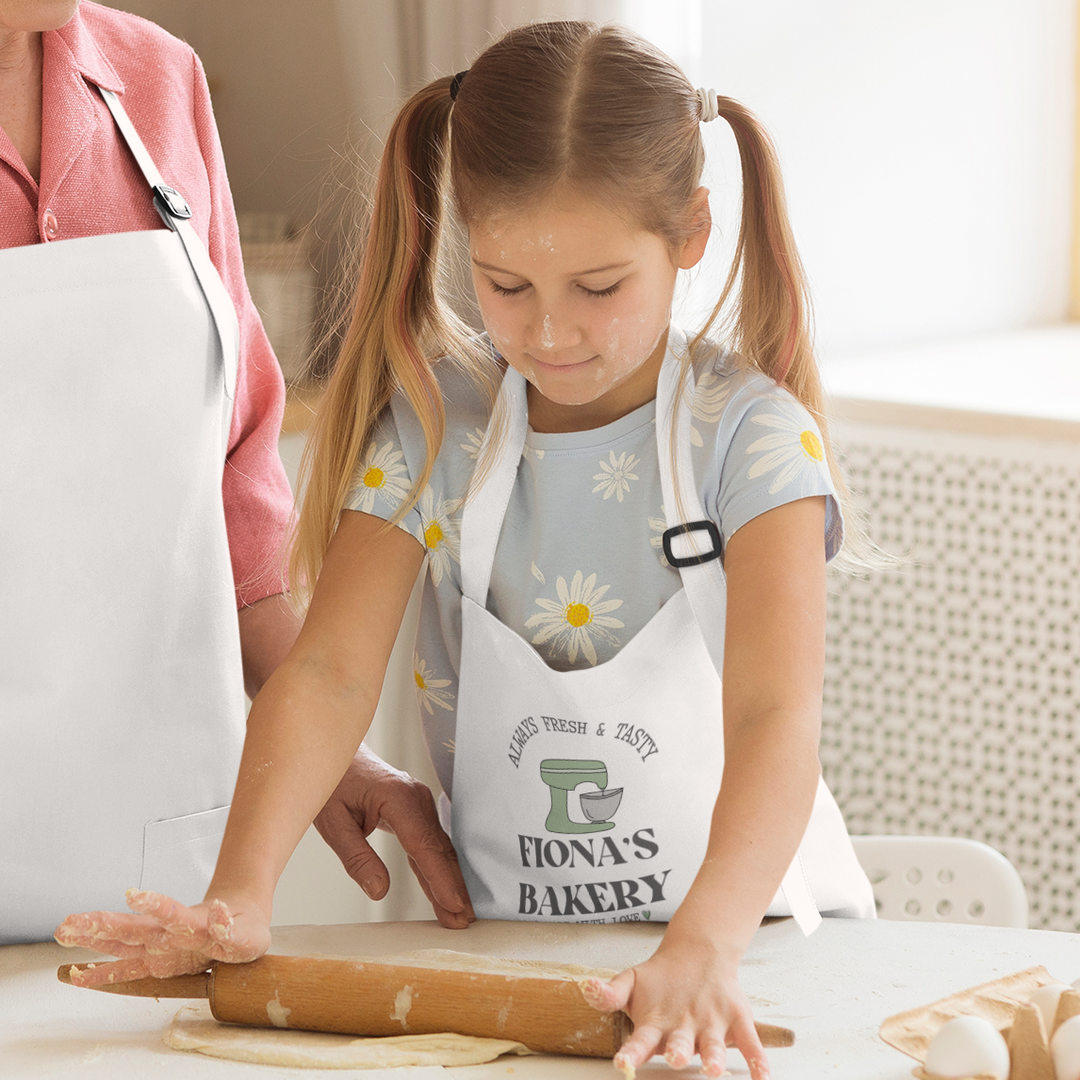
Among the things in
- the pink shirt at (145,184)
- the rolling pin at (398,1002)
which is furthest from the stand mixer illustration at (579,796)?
the pink shirt at (145,184)

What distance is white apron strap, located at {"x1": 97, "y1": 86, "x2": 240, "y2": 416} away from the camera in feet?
3.13

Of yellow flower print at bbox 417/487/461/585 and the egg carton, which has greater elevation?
yellow flower print at bbox 417/487/461/585

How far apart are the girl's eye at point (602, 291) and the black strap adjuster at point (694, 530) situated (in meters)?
0.18

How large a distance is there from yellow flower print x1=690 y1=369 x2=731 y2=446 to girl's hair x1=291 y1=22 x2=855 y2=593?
0.13 ft

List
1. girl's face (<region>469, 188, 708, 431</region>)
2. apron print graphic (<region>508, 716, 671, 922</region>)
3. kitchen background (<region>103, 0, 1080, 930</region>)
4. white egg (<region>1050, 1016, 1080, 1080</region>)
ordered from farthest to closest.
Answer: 1. kitchen background (<region>103, 0, 1080, 930</region>)
2. apron print graphic (<region>508, 716, 671, 922</region>)
3. girl's face (<region>469, 188, 708, 431</region>)
4. white egg (<region>1050, 1016, 1080, 1080</region>)

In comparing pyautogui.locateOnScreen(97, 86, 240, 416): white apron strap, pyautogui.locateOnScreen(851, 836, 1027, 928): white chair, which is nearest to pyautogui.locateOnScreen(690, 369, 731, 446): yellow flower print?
pyautogui.locateOnScreen(97, 86, 240, 416): white apron strap

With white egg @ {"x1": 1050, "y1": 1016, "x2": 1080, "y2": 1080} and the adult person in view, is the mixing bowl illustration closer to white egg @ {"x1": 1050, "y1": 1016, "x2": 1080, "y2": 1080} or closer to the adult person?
the adult person

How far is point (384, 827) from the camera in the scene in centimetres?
107

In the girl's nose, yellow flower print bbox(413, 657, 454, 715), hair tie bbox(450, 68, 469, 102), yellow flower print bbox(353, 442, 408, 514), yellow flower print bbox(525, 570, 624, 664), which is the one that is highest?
hair tie bbox(450, 68, 469, 102)

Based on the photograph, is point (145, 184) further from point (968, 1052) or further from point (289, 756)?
point (968, 1052)

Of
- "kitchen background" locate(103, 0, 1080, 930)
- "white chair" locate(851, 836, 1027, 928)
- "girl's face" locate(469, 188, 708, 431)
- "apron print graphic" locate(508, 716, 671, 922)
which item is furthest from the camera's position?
"kitchen background" locate(103, 0, 1080, 930)

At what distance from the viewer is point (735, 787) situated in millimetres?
778

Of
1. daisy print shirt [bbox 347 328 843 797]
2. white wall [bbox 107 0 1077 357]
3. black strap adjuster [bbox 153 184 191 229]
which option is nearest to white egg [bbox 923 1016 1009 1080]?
daisy print shirt [bbox 347 328 843 797]

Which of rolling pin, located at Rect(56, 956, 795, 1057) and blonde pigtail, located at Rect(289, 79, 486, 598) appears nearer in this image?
rolling pin, located at Rect(56, 956, 795, 1057)
